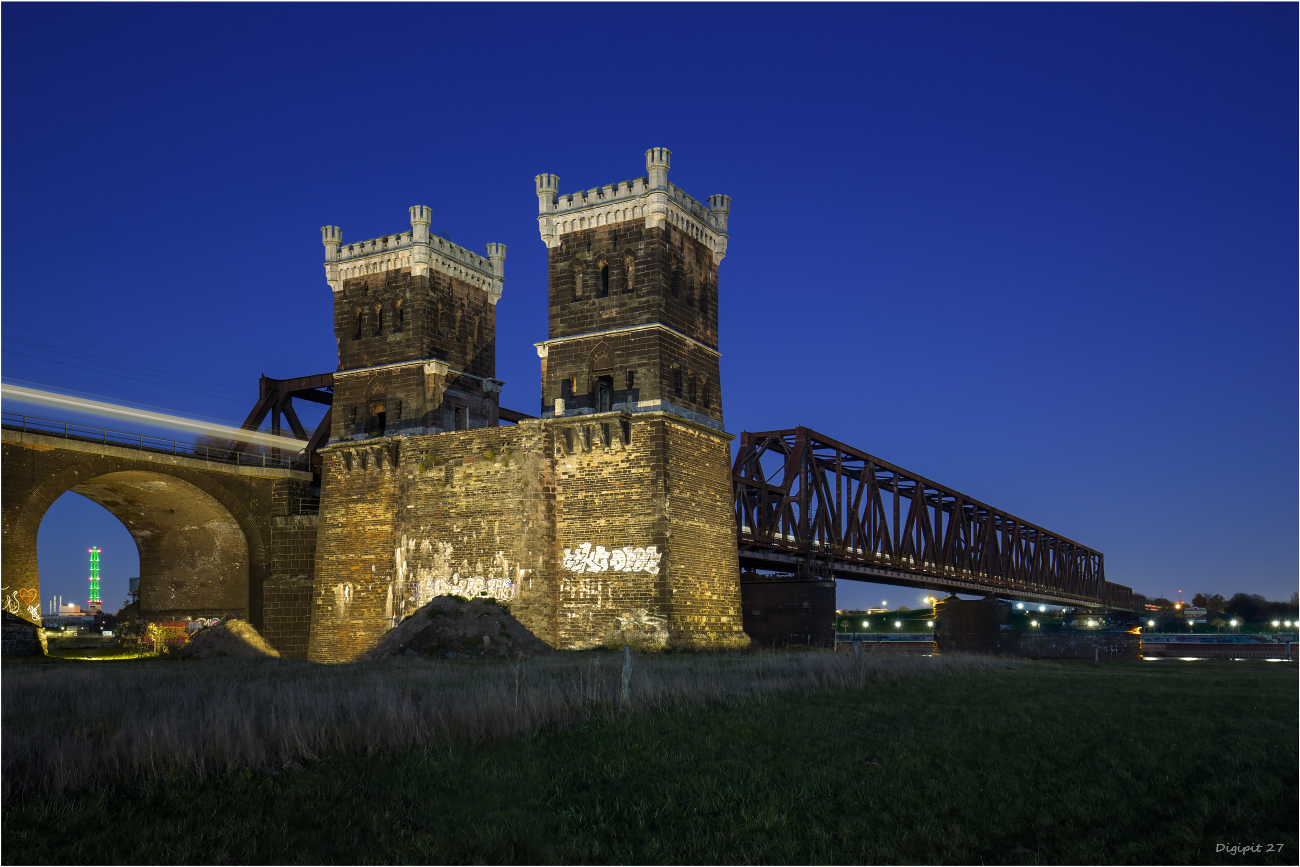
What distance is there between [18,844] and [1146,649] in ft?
272

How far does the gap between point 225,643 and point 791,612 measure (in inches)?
923

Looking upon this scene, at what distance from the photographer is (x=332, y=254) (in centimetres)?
4456

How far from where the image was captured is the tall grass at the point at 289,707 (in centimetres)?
906

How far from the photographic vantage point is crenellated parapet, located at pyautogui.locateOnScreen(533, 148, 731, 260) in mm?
35281

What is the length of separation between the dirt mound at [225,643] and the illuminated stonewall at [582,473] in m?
6.80

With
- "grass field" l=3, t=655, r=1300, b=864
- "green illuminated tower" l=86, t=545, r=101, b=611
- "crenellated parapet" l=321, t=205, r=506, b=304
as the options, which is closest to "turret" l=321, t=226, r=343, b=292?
"crenellated parapet" l=321, t=205, r=506, b=304

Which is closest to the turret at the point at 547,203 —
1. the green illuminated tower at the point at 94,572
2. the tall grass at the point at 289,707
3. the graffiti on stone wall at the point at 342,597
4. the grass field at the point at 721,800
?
the graffiti on stone wall at the point at 342,597

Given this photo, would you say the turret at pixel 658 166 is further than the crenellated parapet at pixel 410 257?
No

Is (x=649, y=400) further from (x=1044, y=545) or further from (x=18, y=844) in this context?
(x=1044, y=545)

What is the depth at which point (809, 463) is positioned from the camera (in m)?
51.3

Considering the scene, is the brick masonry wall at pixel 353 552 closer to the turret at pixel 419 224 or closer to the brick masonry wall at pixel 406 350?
the brick masonry wall at pixel 406 350

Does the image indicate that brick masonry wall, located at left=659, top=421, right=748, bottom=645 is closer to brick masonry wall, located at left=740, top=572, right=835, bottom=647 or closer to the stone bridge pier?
brick masonry wall, located at left=740, top=572, right=835, bottom=647

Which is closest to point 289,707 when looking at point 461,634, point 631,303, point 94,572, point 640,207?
point 461,634

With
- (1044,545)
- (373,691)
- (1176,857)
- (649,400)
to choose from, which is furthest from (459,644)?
(1044,545)
